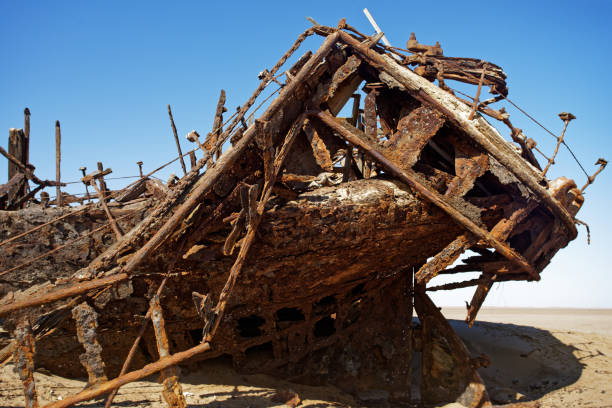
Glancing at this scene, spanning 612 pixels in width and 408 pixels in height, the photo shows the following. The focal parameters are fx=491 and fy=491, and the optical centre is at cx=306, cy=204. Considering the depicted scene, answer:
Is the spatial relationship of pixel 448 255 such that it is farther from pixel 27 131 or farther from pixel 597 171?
pixel 27 131

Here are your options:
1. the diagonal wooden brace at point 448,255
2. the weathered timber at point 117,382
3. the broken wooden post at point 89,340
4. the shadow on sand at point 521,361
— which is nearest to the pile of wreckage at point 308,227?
the diagonal wooden brace at point 448,255

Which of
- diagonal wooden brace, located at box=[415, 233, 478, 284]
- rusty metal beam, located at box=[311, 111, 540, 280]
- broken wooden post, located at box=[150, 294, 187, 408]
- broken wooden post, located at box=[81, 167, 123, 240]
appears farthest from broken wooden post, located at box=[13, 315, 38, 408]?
diagonal wooden brace, located at box=[415, 233, 478, 284]

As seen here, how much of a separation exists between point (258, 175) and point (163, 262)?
1.30 meters

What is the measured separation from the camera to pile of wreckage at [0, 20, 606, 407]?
483 centimetres

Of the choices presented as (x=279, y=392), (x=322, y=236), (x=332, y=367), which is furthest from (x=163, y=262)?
(x=332, y=367)

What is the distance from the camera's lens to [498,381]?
25.7ft

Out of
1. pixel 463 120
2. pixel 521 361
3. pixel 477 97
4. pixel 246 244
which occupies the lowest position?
pixel 521 361

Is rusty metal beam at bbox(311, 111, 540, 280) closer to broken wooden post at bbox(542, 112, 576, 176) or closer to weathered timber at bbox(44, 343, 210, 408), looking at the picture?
broken wooden post at bbox(542, 112, 576, 176)

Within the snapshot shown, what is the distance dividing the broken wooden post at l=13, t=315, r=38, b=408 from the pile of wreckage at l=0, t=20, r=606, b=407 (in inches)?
17.5

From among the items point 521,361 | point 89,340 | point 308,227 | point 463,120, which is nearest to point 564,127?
point 463,120

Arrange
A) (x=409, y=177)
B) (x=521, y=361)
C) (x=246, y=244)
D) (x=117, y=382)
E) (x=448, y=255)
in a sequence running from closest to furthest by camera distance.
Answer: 1. (x=117, y=382)
2. (x=246, y=244)
3. (x=409, y=177)
4. (x=448, y=255)
5. (x=521, y=361)

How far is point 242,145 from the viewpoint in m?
4.74

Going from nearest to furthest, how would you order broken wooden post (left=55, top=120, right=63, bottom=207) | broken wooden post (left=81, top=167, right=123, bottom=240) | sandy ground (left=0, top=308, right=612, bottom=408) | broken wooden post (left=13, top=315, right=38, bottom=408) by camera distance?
1. broken wooden post (left=13, top=315, right=38, bottom=408)
2. sandy ground (left=0, top=308, right=612, bottom=408)
3. broken wooden post (left=81, top=167, right=123, bottom=240)
4. broken wooden post (left=55, top=120, right=63, bottom=207)

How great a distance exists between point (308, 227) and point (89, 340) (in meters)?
2.24
